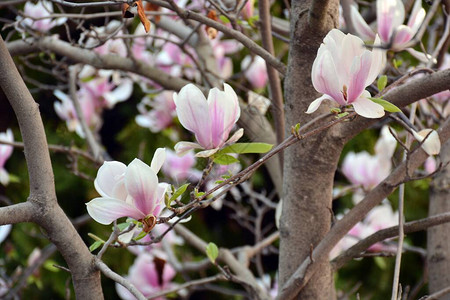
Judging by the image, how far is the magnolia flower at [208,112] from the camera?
632 millimetres

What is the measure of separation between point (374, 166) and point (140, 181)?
0.85 m

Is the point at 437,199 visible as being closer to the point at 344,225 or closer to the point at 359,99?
the point at 344,225

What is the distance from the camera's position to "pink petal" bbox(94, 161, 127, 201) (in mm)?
628

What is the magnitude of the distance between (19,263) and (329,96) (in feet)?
5.84

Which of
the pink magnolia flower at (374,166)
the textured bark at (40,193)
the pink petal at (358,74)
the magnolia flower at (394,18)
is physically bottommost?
the pink magnolia flower at (374,166)

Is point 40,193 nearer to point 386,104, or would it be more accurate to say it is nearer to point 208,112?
point 208,112

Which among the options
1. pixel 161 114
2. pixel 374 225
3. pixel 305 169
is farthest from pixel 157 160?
pixel 161 114

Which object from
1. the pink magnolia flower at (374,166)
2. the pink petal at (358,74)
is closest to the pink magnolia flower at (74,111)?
the pink magnolia flower at (374,166)

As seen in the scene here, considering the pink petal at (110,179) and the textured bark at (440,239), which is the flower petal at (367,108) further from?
the textured bark at (440,239)

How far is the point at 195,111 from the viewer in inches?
25.0

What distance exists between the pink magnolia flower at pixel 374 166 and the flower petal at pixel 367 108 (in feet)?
2.18

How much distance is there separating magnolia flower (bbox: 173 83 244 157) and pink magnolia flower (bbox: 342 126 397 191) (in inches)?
27.7

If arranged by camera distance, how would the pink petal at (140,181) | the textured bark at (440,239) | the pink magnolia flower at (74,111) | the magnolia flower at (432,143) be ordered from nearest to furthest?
the pink petal at (140,181), the magnolia flower at (432,143), the textured bark at (440,239), the pink magnolia flower at (74,111)

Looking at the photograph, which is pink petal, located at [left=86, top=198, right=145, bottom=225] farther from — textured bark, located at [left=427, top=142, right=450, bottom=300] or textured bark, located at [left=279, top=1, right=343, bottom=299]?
textured bark, located at [left=427, top=142, right=450, bottom=300]
